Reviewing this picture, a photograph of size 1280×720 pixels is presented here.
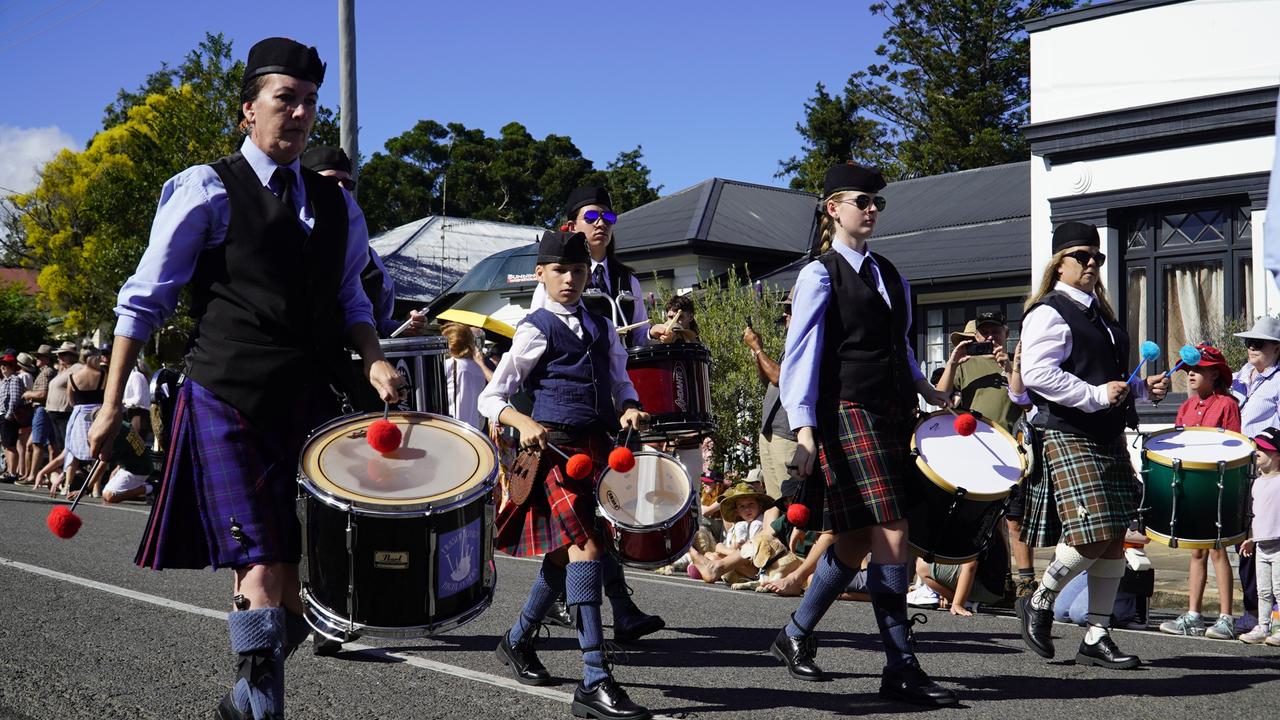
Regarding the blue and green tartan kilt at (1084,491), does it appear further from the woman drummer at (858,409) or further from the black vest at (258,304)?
the black vest at (258,304)

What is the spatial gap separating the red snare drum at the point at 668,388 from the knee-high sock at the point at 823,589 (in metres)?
1.40

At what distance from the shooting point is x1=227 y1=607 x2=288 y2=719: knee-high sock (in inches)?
131

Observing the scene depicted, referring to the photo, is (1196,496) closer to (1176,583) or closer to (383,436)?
(1176,583)

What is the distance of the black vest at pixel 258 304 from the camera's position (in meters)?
3.46

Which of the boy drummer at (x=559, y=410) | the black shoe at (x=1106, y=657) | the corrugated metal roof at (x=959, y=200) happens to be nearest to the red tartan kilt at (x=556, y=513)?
the boy drummer at (x=559, y=410)

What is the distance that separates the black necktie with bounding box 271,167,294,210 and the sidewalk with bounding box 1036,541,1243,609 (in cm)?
579

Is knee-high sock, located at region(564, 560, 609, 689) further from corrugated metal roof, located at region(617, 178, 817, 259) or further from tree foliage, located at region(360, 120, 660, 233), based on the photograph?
tree foliage, located at region(360, 120, 660, 233)

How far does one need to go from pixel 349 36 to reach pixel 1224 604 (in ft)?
29.8

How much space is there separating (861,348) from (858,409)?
9.9 inches

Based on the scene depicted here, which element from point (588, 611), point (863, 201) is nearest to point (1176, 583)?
point (863, 201)

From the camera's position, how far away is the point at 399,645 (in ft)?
20.2

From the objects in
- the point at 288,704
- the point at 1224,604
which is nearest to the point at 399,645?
the point at 288,704

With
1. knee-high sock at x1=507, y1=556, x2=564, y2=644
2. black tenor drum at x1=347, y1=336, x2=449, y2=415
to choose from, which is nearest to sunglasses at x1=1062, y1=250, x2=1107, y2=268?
knee-high sock at x1=507, y1=556, x2=564, y2=644

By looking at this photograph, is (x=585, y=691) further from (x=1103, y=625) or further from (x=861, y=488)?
(x=1103, y=625)
